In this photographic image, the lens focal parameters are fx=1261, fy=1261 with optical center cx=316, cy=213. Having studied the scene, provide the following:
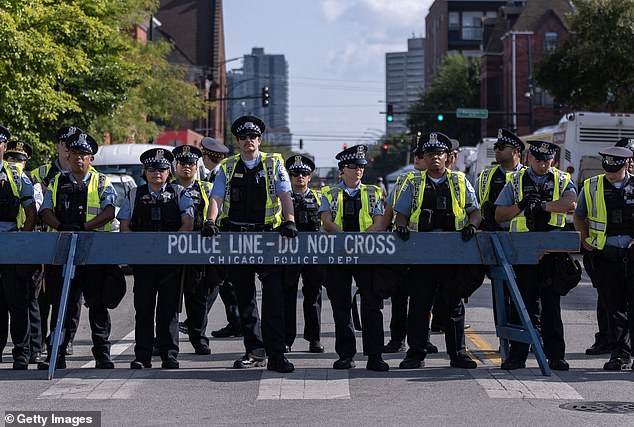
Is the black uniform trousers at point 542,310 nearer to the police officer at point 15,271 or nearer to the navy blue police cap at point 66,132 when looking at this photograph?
the navy blue police cap at point 66,132

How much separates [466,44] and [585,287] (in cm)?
9393

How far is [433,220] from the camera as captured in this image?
11.2 meters

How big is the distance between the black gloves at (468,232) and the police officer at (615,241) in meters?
1.41

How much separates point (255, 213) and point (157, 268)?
3.41ft

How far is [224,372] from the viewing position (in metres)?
10.9

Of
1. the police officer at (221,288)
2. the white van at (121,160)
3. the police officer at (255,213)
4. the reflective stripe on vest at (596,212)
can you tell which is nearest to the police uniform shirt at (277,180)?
the police officer at (255,213)

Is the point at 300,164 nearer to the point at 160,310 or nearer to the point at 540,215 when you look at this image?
the point at 160,310

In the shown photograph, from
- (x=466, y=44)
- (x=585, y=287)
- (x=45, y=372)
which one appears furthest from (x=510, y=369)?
(x=466, y=44)

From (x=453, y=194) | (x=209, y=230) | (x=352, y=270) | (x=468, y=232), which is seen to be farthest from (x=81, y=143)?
(x=468, y=232)

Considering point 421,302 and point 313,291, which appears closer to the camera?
point 421,302

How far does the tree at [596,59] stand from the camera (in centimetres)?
4147

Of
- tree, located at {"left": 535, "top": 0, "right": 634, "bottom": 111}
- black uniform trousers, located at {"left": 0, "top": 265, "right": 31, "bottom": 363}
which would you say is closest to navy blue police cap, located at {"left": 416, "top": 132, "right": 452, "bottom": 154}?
black uniform trousers, located at {"left": 0, "top": 265, "right": 31, "bottom": 363}

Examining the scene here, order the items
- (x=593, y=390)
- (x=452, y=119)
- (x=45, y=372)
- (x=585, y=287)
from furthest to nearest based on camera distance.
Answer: (x=452, y=119) < (x=585, y=287) < (x=45, y=372) < (x=593, y=390)

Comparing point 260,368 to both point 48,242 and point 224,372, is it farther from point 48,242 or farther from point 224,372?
point 48,242
